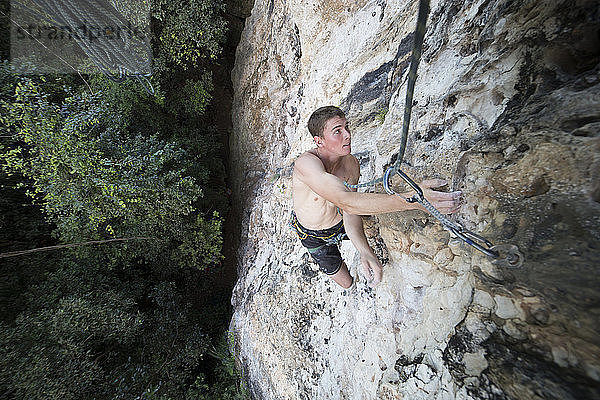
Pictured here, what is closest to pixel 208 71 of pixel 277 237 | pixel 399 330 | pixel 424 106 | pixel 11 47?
pixel 11 47

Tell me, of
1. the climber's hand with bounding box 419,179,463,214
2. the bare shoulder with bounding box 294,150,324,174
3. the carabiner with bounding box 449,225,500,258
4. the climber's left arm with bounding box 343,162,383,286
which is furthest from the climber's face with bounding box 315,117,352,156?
the carabiner with bounding box 449,225,500,258

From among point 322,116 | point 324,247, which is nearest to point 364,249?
point 324,247

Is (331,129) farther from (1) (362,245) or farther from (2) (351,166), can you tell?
(1) (362,245)

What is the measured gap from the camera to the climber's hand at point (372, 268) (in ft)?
8.25

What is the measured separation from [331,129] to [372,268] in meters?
1.29

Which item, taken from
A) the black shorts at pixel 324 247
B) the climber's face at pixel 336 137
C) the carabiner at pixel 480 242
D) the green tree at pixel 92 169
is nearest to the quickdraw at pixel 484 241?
the carabiner at pixel 480 242

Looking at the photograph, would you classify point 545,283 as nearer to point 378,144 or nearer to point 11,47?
point 378,144

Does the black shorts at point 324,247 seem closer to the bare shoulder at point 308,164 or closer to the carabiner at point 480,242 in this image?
the bare shoulder at point 308,164

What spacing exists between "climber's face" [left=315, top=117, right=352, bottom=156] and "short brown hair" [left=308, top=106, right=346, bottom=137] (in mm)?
23

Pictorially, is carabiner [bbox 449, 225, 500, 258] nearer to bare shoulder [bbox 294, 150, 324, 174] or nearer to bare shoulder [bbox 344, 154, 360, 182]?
bare shoulder [bbox 294, 150, 324, 174]

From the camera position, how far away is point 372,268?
8.41 ft

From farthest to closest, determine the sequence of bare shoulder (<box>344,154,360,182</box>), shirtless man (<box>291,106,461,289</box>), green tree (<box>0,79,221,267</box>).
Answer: green tree (<box>0,79,221,267</box>), bare shoulder (<box>344,154,360,182</box>), shirtless man (<box>291,106,461,289</box>)

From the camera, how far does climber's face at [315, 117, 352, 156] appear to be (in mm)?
2078

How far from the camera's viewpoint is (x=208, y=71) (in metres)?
7.52
